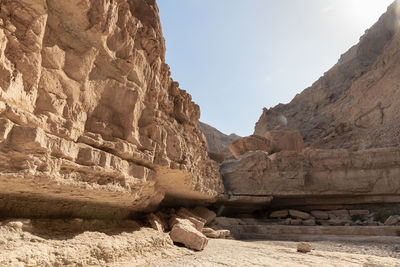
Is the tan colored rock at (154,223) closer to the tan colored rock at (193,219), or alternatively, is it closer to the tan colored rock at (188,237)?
the tan colored rock at (188,237)

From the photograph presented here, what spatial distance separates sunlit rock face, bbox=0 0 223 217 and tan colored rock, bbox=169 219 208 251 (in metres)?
0.99

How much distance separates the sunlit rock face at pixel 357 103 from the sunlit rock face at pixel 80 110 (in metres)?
18.4

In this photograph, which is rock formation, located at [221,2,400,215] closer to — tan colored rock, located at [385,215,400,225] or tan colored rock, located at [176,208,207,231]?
tan colored rock, located at [385,215,400,225]

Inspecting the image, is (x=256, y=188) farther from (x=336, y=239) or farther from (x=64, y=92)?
(x=64, y=92)

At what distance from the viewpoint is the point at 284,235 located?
30.9ft

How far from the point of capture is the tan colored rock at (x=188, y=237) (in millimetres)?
4992

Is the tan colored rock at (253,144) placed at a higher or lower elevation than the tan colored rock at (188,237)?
higher

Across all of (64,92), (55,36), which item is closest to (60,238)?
(64,92)

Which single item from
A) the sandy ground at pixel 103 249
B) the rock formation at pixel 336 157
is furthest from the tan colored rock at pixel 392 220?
the sandy ground at pixel 103 249

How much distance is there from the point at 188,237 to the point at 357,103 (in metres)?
24.4

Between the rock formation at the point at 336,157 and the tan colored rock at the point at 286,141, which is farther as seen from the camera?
the tan colored rock at the point at 286,141

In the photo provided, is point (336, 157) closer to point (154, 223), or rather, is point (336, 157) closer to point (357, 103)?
point (154, 223)

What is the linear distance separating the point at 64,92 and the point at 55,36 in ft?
2.70

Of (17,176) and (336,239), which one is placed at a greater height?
(17,176)
